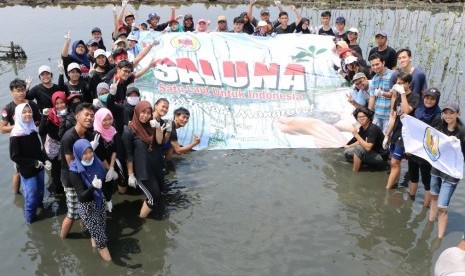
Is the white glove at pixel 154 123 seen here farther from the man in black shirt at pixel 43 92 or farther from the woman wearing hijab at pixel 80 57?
the woman wearing hijab at pixel 80 57

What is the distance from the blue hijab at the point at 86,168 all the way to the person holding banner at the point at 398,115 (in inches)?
177

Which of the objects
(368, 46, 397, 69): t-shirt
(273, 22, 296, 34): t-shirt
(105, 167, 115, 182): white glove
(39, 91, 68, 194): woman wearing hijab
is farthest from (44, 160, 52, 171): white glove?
(273, 22, 296, 34): t-shirt

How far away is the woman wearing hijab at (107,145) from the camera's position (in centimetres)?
565

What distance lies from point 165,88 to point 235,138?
1.84m

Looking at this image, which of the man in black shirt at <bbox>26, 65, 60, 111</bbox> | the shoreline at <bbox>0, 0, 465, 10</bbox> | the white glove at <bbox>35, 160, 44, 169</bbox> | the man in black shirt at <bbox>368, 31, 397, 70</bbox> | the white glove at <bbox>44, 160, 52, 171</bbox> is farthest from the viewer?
the shoreline at <bbox>0, 0, 465, 10</bbox>

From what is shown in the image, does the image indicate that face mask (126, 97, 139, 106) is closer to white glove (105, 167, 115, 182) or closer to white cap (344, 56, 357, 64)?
white glove (105, 167, 115, 182)

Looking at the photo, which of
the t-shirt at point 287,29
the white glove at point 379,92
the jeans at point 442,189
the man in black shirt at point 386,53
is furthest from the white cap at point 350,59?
the jeans at point 442,189

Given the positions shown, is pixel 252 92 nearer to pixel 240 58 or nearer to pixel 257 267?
pixel 240 58

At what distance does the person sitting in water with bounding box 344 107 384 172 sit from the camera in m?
7.54

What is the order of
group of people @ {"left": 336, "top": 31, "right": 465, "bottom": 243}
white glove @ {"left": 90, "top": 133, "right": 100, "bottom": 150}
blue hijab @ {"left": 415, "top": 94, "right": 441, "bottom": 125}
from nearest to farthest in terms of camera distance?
1. white glove @ {"left": 90, "top": 133, "right": 100, "bottom": 150}
2. group of people @ {"left": 336, "top": 31, "right": 465, "bottom": 243}
3. blue hijab @ {"left": 415, "top": 94, "right": 441, "bottom": 125}

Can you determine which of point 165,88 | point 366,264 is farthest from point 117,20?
point 366,264

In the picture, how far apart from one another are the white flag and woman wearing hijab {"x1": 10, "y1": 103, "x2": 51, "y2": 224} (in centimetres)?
540

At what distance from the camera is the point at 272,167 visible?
8.04m

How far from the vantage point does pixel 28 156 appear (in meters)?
6.19
